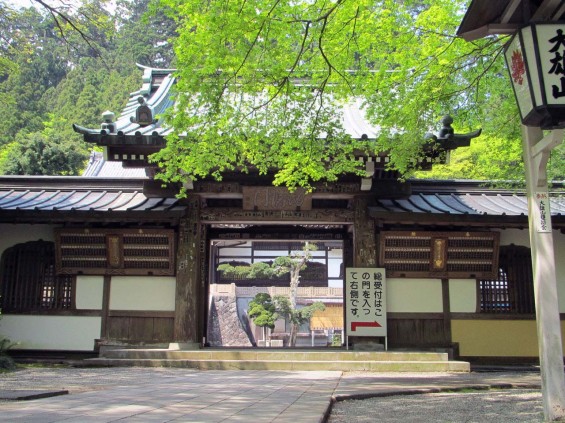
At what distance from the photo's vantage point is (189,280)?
11578 mm

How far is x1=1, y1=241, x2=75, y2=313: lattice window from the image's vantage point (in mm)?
11953

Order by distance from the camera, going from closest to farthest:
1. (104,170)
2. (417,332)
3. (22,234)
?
(417,332), (22,234), (104,170)

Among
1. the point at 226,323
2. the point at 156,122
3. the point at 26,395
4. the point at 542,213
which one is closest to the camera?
the point at 26,395

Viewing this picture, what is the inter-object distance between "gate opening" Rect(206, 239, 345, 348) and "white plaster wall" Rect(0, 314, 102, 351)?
45.1ft

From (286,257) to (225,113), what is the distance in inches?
801

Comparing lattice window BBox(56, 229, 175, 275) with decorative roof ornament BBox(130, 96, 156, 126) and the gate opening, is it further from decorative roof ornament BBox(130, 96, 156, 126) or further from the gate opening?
the gate opening

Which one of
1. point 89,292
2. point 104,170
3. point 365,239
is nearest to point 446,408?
point 365,239

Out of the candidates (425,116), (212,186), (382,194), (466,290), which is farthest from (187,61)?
(466,290)

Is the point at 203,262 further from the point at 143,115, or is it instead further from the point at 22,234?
the point at 22,234

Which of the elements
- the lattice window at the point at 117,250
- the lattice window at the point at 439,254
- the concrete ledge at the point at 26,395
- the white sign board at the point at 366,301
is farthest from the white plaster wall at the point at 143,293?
the concrete ledge at the point at 26,395

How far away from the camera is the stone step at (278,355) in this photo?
10672mm

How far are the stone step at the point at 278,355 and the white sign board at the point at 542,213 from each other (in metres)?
5.67

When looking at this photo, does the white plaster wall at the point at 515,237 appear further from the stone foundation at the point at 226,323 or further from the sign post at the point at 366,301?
the stone foundation at the point at 226,323

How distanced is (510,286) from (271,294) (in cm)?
1922
